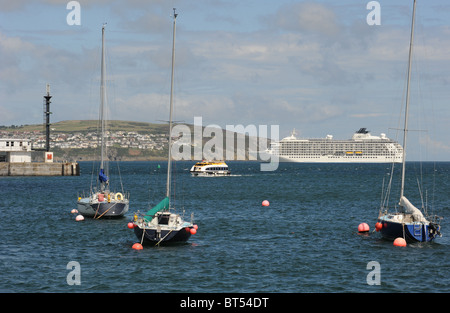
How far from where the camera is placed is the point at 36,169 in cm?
11938

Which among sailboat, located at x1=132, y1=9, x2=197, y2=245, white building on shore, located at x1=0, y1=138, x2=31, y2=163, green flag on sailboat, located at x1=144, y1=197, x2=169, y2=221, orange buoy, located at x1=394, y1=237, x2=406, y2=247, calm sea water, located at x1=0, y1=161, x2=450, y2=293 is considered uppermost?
white building on shore, located at x1=0, y1=138, x2=31, y2=163

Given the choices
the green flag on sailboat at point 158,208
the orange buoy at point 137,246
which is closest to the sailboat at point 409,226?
the green flag on sailboat at point 158,208

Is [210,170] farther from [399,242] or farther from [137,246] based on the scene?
[137,246]

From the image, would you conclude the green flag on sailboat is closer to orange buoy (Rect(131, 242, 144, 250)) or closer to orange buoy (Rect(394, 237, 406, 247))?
orange buoy (Rect(131, 242, 144, 250))

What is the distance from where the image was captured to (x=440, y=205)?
62125mm

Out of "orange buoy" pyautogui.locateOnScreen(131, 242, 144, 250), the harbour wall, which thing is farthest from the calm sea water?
the harbour wall

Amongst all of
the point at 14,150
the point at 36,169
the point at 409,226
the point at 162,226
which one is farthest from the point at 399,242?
the point at 14,150

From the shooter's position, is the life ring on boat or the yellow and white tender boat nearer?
the life ring on boat

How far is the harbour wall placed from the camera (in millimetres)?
116500

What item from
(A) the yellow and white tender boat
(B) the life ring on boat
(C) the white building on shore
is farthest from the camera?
(A) the yellow and white tender boat

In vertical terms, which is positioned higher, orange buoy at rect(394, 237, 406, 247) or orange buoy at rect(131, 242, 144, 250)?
orange buoy at rect(394, 237, 406, 247)

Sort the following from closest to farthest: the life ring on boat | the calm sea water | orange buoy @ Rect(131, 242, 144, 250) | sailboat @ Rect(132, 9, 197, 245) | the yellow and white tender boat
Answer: the calm sea water < orange buoy @ Rect(131, 242, 144, 250) < sailboat @ Rect(132, 9, 197, 245) < the life ring on boat < the yellow and white tender boat
